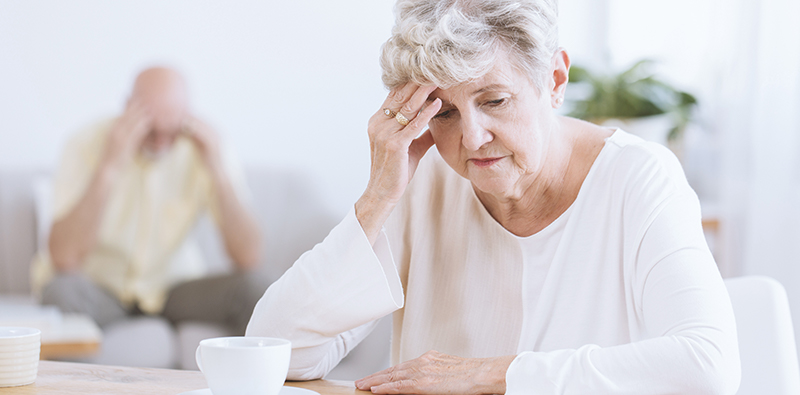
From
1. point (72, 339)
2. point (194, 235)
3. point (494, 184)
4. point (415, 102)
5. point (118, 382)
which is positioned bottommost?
point (72, 339)

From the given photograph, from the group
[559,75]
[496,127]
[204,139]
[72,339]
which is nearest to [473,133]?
[496,127]

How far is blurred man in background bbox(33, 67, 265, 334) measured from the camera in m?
2.74

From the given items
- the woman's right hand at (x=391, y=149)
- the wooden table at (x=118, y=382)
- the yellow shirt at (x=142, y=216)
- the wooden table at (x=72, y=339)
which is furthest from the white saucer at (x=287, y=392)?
the yellow shirt at (x=142, y=216)

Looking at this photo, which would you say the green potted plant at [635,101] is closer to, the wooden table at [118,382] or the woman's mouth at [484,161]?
the woman's mouth at [484,161]

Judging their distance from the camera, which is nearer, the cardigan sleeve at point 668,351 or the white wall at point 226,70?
the cardigan sleeve at point 668,351

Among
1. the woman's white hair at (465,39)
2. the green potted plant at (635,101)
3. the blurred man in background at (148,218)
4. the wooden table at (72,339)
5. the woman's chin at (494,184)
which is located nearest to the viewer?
the woman's white hair at (465,39)

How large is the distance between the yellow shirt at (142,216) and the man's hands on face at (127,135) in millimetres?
34

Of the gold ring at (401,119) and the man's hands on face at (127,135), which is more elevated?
the gold ring at (401,119)

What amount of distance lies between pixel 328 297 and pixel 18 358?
0.38m

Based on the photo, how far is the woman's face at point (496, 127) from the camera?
962 mm

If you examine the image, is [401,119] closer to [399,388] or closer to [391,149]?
[391,149]

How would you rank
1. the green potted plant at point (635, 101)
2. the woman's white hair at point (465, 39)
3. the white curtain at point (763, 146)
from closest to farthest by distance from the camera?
the woman's white hair at point (465, 39) → the white curtain at point (763, 146) → the green potted plant at point (635, 101)

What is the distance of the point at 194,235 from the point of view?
288 cm

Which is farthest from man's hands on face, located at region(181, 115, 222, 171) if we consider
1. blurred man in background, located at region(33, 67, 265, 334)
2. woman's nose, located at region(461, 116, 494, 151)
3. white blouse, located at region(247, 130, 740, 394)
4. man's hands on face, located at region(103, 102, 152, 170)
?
woman's nose, located at region(461, 116, 494, 151)
